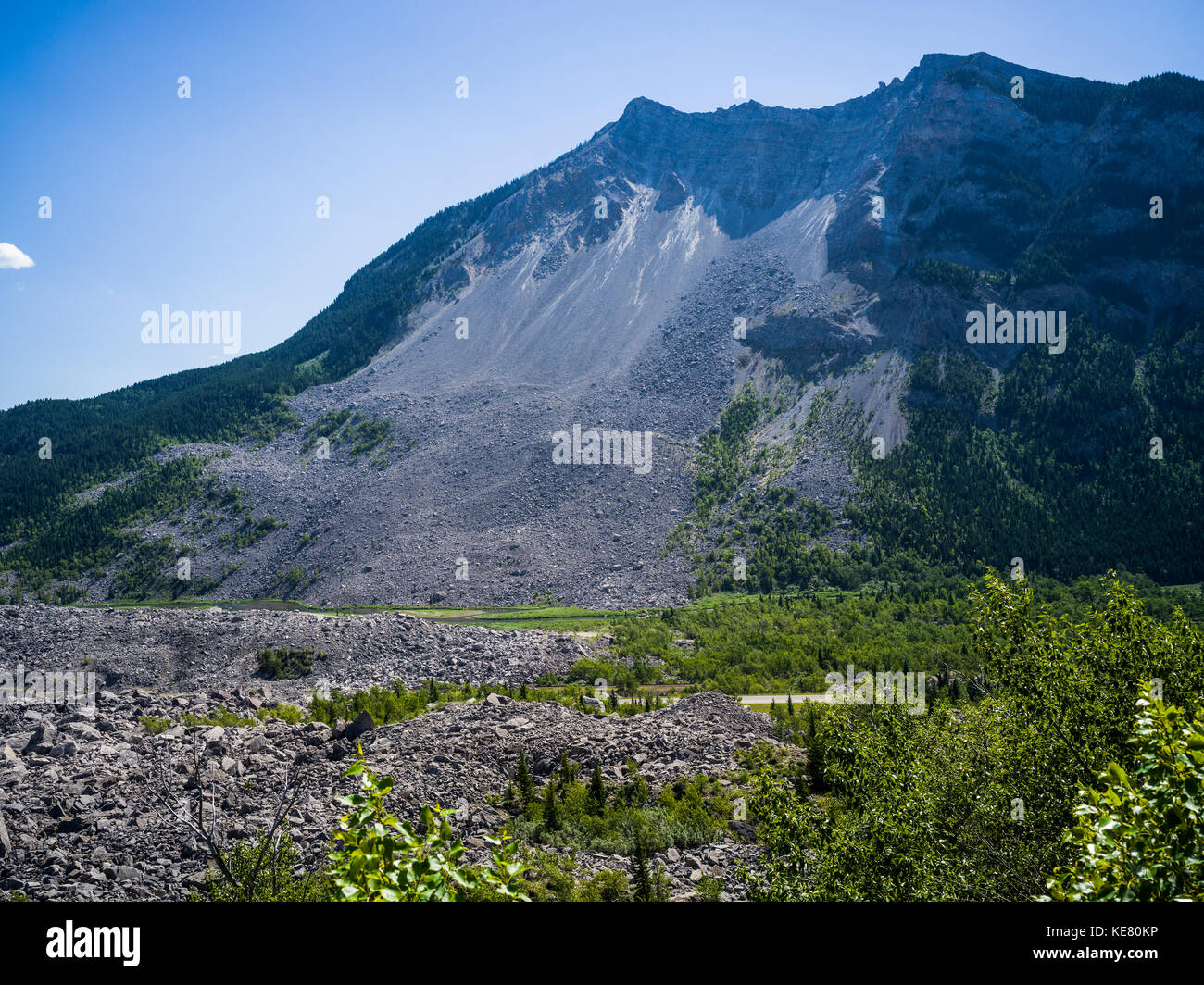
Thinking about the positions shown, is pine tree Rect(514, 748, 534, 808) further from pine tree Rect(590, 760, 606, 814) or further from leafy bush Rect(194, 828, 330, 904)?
leafy bush Rect(194, 828, 330, 904)

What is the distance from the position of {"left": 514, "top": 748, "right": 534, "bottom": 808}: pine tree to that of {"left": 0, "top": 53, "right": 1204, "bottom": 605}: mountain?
45.5 m

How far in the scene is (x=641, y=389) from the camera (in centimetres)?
10338

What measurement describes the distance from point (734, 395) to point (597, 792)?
84800 millimetres

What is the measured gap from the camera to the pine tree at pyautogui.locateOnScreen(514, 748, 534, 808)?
20.5 metres

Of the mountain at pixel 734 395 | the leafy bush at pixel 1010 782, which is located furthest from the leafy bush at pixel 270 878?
the mountain at pixel 734 395

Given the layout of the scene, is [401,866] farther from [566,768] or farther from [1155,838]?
[566,768]

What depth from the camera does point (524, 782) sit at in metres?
21.1

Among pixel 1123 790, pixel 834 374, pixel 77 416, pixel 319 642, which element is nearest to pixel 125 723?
pixel 319 642

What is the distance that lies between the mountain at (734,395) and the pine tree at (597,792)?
45948 millimetres

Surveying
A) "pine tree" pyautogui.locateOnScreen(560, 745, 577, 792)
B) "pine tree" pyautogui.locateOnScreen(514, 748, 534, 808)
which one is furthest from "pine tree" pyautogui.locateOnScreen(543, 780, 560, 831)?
"pine tree" pyautogui.locateOnScreen(560, 745, 577, 792)

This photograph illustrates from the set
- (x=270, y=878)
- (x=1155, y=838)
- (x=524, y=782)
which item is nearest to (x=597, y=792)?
(x=524, y=782)
